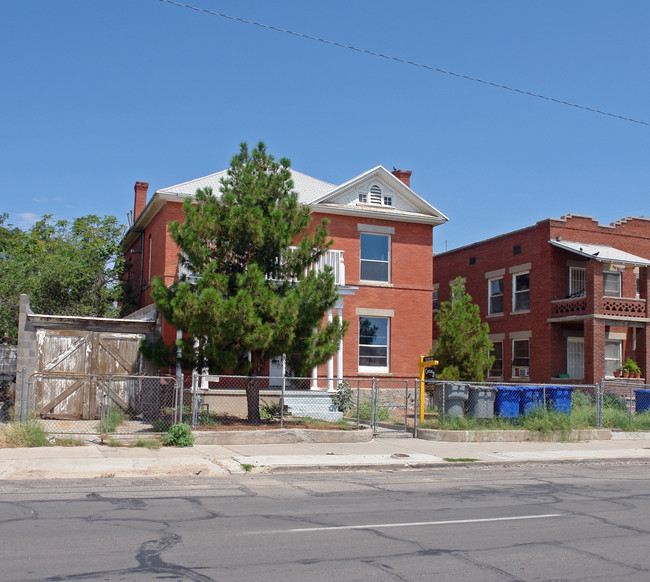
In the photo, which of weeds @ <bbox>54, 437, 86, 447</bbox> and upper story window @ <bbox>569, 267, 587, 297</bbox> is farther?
upper story window @ <bbox>569, 267, 587, 297</bbox>

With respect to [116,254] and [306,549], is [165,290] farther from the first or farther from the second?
[116,254]

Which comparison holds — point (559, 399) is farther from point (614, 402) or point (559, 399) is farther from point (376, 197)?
point (376, 197)

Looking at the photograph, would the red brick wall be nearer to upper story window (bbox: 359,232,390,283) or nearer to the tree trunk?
upper story window (bbox: 359,232,390,283)

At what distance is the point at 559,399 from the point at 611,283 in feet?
35.4

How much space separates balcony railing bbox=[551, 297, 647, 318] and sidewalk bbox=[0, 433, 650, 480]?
9.76m

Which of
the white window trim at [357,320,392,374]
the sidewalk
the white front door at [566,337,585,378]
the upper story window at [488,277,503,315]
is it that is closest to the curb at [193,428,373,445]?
the sidewalk

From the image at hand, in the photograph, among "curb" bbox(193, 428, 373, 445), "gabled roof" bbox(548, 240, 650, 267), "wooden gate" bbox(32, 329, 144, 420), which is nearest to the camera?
"curb" bbox(193, 428, 373, 445)

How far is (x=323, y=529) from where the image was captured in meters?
7.80

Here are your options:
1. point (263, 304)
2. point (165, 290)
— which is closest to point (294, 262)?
point (263, 304)

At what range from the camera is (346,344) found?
2469 centimetres

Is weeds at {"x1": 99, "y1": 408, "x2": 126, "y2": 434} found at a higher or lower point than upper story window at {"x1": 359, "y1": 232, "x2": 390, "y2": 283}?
lower

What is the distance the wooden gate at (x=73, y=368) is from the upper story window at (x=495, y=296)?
1762cm

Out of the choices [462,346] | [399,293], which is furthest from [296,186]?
[462,346]

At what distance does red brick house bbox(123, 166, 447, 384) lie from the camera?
24875 mm
